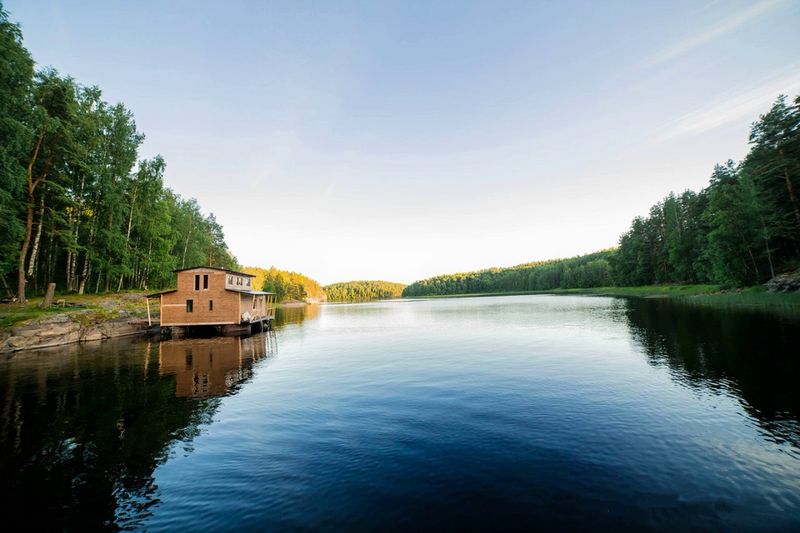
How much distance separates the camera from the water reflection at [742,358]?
12609mm

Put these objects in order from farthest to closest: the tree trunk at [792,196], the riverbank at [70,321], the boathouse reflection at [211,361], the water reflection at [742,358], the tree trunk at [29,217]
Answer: the tree trunk at [792,196] < the tree trunk at [29,217] < the riverbank at [70,321] < the boathouse reflection at [211,361] < the water reflection at [742,358]

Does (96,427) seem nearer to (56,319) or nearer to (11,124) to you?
(56,319)

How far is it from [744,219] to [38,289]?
108 m

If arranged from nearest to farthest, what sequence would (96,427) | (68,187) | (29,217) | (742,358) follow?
(96,427) < (742,358) < (29,217) < (68,187)

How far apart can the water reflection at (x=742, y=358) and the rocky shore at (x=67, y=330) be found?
51.4 metres

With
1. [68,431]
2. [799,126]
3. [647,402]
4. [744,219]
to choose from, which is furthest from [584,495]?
[799,126]

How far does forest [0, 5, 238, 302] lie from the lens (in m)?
29.8

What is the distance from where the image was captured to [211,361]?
26.7 m

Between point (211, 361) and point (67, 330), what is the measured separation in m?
20.7

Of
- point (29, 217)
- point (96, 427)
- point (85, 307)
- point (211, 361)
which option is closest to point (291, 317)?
point (85, 307)

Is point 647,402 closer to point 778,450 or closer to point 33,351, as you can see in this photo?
point 778,450

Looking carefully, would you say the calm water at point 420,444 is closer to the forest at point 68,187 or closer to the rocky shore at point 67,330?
the rocky shore at point 67,330

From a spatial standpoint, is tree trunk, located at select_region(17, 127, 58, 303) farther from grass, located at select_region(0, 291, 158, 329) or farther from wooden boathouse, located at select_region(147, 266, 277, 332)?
wooden boathouse, located at select_region(147, 266, 277, 332)

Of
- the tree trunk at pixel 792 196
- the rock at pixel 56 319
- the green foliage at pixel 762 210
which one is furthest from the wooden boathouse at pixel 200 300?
the tree trunk at pixel 792 196
